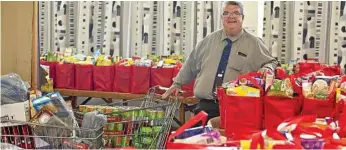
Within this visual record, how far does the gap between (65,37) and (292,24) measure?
2627mm

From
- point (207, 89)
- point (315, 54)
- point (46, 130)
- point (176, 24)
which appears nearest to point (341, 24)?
point (315, 54)

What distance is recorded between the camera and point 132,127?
2197 millimetres

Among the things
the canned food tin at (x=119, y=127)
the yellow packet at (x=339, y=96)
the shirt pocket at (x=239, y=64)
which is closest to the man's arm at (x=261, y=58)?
the shirt pocket at (x=239, y=64)

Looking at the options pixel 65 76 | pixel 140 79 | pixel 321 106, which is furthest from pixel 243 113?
pixel 65 76

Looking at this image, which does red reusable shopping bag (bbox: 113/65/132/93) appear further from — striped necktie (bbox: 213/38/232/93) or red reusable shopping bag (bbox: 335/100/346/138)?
red reusable shopping bag (bbox: 335/100/346/138)

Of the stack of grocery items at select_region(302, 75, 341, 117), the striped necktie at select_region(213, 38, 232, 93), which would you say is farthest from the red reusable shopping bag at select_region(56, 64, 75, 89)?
the stack of grocery items at select_region(302, 75, 341, 117)

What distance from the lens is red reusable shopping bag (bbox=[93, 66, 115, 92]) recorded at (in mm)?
4711

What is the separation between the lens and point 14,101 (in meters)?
2.01

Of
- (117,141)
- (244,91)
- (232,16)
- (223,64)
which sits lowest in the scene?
(117,141)

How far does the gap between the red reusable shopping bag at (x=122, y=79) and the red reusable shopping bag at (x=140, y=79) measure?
0.16ft

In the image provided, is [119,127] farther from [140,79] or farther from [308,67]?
[140,79]

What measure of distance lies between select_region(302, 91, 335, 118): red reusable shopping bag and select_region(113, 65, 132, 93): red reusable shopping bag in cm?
257

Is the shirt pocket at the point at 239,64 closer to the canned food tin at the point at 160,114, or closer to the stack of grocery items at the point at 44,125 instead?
the canned food tin at the point at 160,114

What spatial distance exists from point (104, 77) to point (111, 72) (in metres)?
0.09
